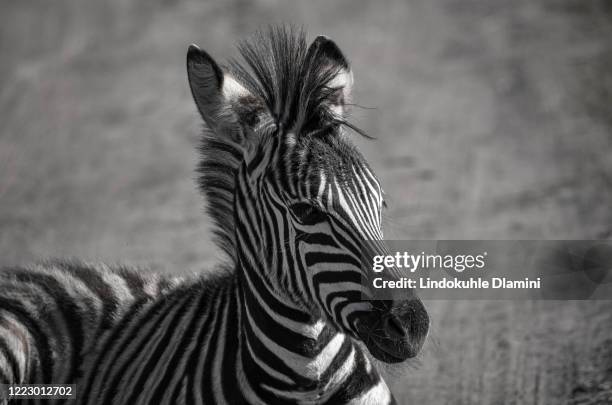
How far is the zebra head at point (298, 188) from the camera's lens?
3.89m

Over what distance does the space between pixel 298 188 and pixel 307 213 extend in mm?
133

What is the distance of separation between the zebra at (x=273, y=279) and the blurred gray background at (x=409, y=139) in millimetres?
2251

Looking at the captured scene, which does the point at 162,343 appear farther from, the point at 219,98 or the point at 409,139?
Result: the point at 409,139

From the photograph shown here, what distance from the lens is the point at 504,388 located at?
6637mm

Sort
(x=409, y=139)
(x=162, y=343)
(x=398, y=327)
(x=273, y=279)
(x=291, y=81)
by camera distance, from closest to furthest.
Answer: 1. (x=398, y=327)
2. (x=273, y=279)
3. (x=291, y=81)
4. (x=162, y=343)
5. (x=409, y=139)

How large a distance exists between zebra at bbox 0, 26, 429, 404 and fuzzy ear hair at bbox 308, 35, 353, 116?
0.04ft

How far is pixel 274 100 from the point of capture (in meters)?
4.36

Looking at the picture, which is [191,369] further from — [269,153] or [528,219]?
[528,219]

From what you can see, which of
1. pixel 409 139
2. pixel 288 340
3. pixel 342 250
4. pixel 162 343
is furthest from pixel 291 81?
pixel 409 139

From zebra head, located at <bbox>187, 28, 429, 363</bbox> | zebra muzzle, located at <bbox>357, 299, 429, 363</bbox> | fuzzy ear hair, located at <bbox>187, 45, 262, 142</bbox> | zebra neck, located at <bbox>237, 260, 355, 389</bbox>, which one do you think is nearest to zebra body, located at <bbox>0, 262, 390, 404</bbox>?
zebra neck, located at <bbox>237, 260, 355, 389</bbox>

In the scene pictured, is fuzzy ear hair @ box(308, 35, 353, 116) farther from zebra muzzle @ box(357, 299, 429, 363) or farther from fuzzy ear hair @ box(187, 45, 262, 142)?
zebra muzzle @ box(357, 299, 429, 363)

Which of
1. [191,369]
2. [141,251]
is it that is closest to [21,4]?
[141,251]

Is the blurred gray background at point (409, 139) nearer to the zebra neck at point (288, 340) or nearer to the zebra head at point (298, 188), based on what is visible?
the zebra head at point (298, 188)

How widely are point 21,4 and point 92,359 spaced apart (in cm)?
1524
